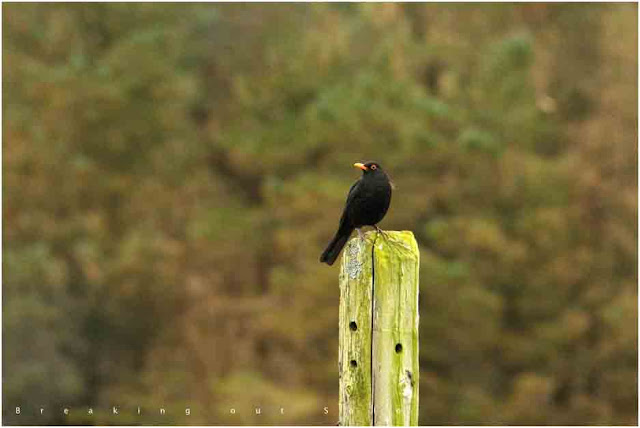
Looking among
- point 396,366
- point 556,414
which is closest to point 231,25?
point 556,414

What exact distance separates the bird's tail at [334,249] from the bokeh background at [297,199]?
13.7 m

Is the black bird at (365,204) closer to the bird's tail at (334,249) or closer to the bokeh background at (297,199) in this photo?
the bird's tail at (334,249)

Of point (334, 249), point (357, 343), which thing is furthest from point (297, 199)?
point (357, 343)

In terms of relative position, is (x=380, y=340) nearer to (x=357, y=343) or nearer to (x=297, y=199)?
(x=357, y=343)

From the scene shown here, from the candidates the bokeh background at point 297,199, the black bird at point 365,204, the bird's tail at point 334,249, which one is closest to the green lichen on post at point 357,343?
the bird's tail at point 334,249

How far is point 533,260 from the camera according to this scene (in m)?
20.5

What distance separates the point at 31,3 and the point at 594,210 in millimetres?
12813

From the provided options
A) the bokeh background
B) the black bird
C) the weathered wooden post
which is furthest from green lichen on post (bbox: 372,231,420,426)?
the bokeh background

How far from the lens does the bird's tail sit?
235 inches

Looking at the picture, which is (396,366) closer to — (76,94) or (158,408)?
(158,408)

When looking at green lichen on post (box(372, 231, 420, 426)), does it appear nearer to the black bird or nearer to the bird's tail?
the bird's tail

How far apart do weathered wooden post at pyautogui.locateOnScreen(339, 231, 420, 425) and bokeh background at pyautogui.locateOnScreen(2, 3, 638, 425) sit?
15.6m

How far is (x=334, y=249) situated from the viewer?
20.1 ft

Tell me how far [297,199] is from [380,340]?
17413 mm
